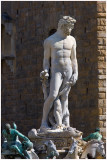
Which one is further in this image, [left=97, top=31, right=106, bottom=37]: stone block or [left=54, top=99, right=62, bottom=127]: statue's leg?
[left=97, top=31, right=106, bottom=37]: stone block

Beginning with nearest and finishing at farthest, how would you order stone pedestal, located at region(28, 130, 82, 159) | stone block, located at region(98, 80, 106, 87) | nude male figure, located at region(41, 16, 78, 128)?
stone pedestal, located at region(28, 130, 82, 159) → nude male figure, located at region(41, 16, 78, 128) → stone block, located at region(98, 80, 106, 87)

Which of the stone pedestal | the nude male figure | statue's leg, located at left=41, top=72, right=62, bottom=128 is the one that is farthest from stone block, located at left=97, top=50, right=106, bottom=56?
the stone pedestal

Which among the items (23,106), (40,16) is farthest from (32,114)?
(40,16)

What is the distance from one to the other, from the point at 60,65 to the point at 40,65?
7.85m

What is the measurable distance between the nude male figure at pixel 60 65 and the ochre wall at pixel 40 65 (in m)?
5.44

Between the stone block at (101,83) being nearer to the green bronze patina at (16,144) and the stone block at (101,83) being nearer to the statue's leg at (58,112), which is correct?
the statue's leg at (58,112)

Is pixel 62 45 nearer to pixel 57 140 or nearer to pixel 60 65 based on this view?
pixel 60 65

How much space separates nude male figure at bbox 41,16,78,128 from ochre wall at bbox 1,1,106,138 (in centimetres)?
544

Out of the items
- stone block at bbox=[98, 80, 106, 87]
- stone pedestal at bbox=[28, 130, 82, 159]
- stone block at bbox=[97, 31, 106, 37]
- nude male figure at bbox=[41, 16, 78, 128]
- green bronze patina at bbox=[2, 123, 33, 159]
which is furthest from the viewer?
stone block at bbox=[97, 31, 106, 37]

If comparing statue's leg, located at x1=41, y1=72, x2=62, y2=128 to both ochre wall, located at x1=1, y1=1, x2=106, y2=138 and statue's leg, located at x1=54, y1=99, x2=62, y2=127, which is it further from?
ochre wall, located at x1=1, y1=1, x2=106, y2=138

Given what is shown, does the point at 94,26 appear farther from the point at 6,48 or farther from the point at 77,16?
the point at 6,48

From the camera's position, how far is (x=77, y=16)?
3003 centimetres

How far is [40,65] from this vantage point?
31406 millimetres

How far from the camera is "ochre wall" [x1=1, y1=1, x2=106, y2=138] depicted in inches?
1155
